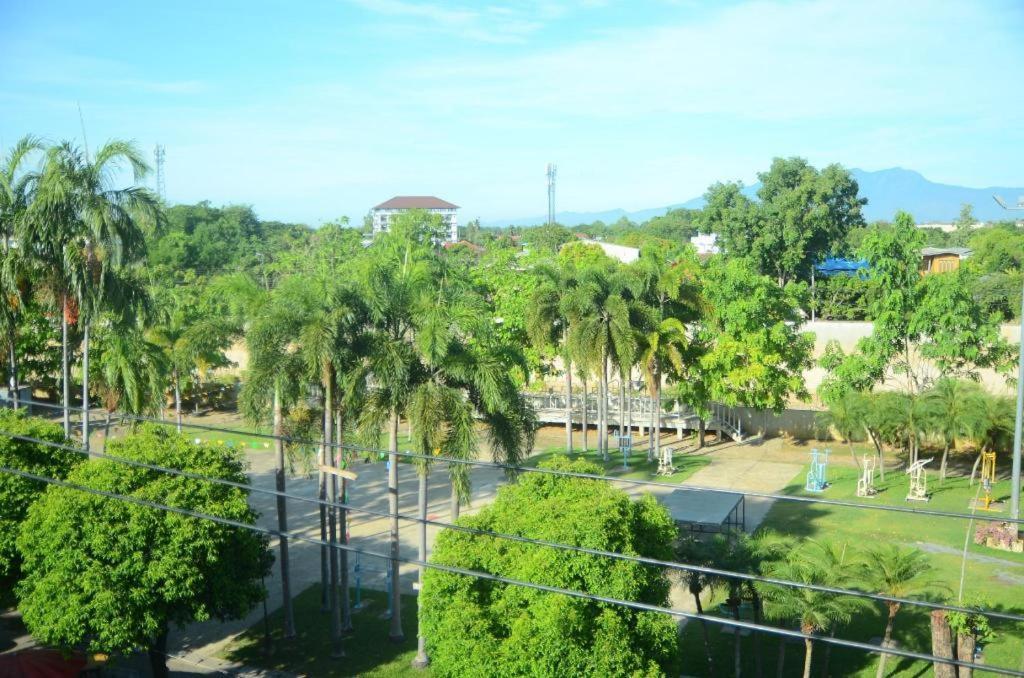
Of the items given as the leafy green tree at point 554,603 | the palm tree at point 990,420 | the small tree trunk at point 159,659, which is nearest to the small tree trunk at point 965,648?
the leafy green tree at point 554,603

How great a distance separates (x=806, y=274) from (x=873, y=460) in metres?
28.5

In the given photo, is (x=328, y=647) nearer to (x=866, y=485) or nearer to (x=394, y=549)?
(x=394, y=549)

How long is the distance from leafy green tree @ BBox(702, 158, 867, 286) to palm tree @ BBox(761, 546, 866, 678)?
38.9 metres

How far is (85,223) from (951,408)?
21498mm

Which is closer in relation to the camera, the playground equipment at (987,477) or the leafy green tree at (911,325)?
the playground equipment at (987,477)

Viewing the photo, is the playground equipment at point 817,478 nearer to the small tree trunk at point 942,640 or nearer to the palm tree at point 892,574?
the palm tree at point 892,574

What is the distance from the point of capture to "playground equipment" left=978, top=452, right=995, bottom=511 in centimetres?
2314

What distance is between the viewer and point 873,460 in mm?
26688

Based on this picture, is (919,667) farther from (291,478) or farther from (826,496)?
(291,478)

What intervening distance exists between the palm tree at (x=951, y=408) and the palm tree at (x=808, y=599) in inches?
497

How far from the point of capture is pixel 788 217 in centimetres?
5047

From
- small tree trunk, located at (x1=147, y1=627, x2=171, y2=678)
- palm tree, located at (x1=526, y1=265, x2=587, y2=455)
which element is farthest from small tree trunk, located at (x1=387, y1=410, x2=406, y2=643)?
palm tree, located at (x1=526, y1=265, x2=587, y2=455)

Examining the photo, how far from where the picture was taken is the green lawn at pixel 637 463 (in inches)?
1074

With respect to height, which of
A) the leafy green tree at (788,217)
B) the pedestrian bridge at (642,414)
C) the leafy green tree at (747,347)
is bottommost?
the pedestrian bridge at (642,414)
